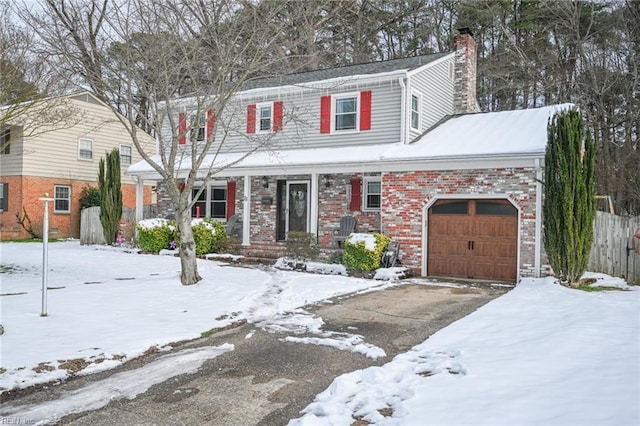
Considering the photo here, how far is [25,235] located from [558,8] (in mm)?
24653

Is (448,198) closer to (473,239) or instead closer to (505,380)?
(473,239)

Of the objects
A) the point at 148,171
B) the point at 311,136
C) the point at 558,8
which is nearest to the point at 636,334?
the point at 311,136

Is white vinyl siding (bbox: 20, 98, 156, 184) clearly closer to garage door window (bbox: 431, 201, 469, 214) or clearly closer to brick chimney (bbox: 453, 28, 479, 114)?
brick chimney (bbox: 453, 28, 479, 114)

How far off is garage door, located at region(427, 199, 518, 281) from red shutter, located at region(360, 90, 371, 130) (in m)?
3.81

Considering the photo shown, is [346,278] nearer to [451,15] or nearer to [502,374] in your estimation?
[502,374]

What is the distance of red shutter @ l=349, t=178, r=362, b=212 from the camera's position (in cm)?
1542

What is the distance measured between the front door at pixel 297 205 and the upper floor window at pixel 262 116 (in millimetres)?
2104

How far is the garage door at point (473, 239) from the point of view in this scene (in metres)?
12.1

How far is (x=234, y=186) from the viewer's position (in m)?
17.6

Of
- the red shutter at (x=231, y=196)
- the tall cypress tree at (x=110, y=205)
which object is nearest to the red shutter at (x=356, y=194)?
the red shutter at (x=231, y=196)

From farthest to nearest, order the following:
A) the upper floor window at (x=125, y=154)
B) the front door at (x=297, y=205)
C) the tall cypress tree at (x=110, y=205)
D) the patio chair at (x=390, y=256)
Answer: the upper floor window at (x=125, y=154) < the tall cypress tree at (x=110, y=205) < the front door at (x=297, y=205) < the patio chair at (x=390, y=256)

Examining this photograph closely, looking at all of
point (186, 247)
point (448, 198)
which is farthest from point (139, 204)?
point (448, 198)

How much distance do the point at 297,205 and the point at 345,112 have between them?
3.48 metres

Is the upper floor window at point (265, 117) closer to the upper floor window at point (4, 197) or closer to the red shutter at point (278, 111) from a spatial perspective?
the red shutter at point (278, 111)
